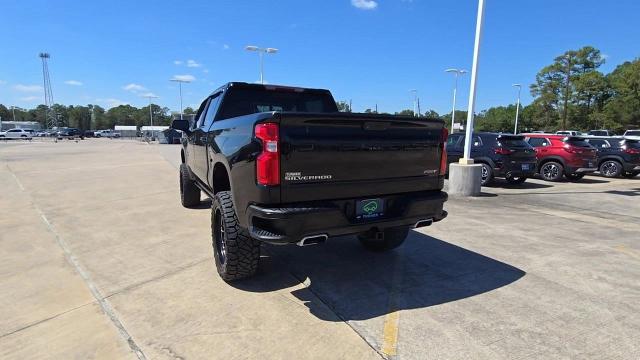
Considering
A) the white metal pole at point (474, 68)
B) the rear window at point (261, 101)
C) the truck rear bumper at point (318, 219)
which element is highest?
the white metal pole at point (474, 68)

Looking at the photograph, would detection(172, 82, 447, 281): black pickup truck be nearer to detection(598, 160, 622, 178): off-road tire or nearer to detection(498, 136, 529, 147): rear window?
detection(498, 136, 529, 147): rear window

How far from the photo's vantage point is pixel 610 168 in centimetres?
1559

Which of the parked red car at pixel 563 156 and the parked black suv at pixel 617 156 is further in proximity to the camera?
the parked black suv at pixel 617 156

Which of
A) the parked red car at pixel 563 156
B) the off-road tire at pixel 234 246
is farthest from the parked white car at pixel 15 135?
the off-road tire at pixel 234 246

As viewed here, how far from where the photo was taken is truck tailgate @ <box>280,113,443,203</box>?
315cm

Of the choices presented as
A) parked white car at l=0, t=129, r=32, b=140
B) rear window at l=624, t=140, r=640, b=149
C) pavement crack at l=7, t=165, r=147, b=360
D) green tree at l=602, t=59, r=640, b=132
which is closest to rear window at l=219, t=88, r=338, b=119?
pavement crack at l=7, t=165, r=147, b=360

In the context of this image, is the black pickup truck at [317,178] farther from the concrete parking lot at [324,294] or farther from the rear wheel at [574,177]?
the rear wheel at [574,177]

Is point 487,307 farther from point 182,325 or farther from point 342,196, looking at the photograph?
point 182,325

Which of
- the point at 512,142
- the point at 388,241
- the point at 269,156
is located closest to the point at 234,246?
the point at 269,156

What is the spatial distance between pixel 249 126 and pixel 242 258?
4.18ft

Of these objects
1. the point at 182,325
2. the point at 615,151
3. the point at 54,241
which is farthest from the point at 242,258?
the point at 615,151

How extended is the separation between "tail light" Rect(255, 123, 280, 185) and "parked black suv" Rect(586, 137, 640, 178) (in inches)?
621

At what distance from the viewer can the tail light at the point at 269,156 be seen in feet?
10.1

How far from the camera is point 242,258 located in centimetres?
374
